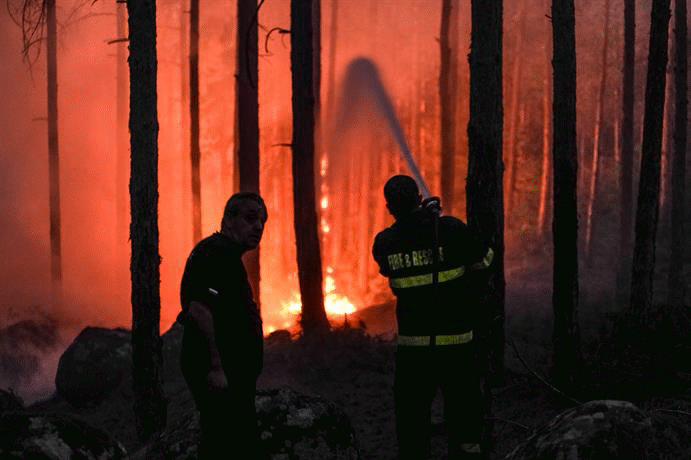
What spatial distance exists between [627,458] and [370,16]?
38765mm

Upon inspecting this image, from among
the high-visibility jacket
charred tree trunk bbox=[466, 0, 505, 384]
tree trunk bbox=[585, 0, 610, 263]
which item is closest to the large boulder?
the high-visibility jacket

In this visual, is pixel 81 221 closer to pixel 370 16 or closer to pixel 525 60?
pixel 370 16

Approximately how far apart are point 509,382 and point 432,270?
5320 mm

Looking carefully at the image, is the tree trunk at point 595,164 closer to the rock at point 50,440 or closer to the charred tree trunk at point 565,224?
the charred tree trunk at point 565,224

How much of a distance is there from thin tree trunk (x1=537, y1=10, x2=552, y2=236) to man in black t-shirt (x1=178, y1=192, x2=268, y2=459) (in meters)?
31.4

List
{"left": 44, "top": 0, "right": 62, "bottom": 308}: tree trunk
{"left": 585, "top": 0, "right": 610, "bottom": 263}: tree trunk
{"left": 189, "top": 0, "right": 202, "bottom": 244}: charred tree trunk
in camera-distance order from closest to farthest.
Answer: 1. {"left": 189, "top": 0, "right": 202, "bottom": 244}: charred tree trunk
2. {"left": 44, "top": 0, "right": 62, "bottom": 308}: tree trunk
3. {"left": 585, "top": 0, "right": 610, "bottom": 263}: tree trunk

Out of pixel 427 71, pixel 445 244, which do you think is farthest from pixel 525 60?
pixel 445 244

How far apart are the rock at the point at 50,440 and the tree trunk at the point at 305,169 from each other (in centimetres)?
874

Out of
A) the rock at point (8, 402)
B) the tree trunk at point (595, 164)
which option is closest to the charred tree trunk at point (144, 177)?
the rock at point (8, 402)

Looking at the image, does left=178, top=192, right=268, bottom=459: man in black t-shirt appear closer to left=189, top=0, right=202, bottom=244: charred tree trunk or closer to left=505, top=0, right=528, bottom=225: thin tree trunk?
left=189, top=0, right=202, bottom=244: charred tree trunk

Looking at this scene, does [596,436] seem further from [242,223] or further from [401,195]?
[242,223]

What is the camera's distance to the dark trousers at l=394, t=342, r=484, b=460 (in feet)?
19.1

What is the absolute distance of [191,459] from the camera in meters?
6.58

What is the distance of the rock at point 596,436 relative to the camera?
4.99 m
